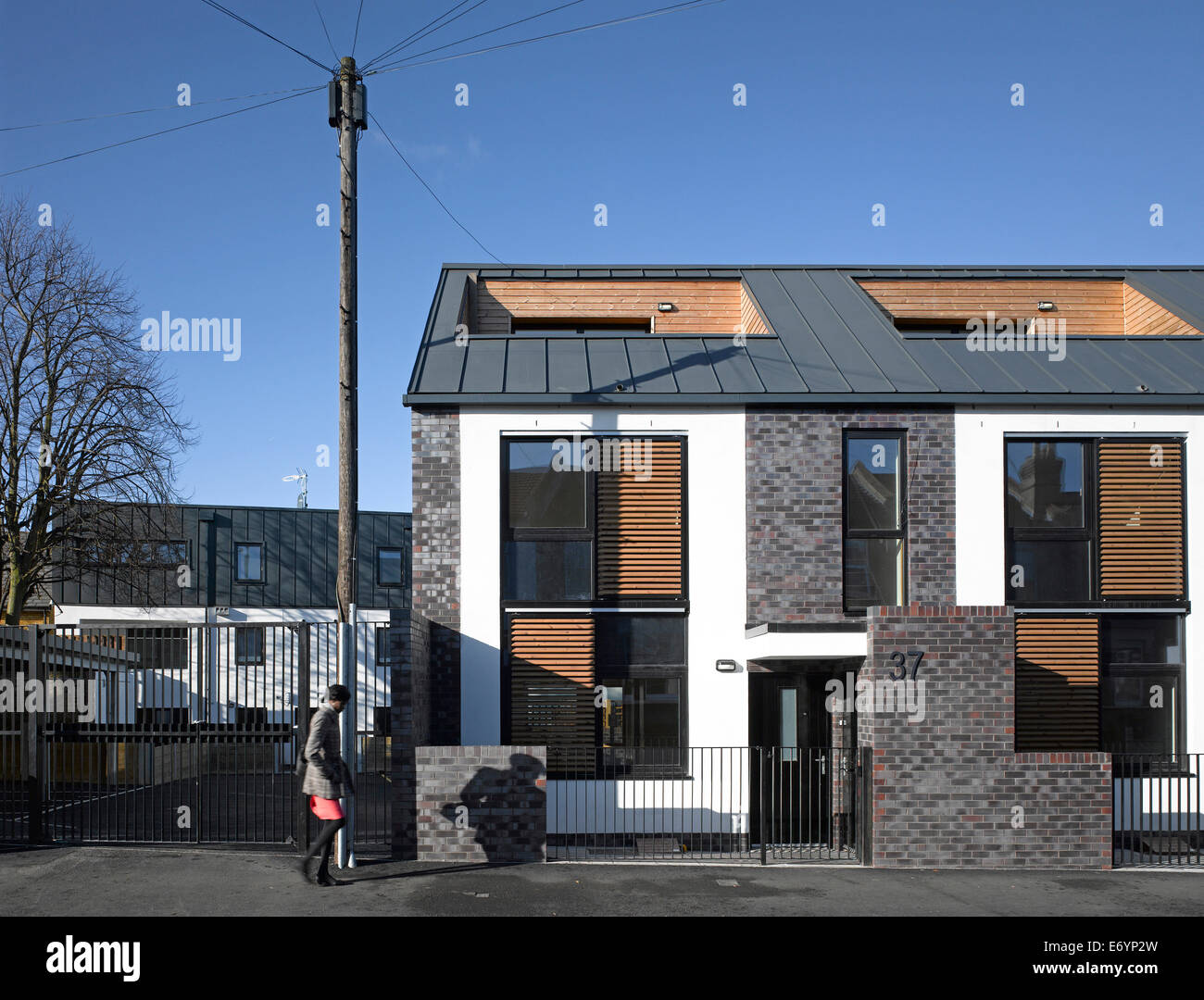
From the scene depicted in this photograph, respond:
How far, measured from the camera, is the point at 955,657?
11.8m

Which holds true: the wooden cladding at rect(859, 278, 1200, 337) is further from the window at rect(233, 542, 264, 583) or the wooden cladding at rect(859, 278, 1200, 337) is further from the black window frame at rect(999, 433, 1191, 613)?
the window at rect(233, 542, 264, 583)

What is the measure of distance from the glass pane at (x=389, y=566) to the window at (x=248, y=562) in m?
3.79

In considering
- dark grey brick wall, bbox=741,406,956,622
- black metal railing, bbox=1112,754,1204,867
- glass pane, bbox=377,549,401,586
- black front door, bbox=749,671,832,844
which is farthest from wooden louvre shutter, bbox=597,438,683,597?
glass pane, bbox=377,549,401,586

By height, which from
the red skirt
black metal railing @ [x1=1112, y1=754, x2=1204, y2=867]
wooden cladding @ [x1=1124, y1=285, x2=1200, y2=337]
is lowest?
black metal railing @ [x1=1112, y1=754, x2=1204, y2=867]

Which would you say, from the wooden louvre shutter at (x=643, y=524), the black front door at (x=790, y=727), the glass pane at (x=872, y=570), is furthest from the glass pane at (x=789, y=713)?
the wooden louvre shutter at (x=643, y=524)

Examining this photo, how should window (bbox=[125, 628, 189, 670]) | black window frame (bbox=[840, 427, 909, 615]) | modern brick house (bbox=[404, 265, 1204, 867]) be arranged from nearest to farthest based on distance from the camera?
1. window (bbox=[125, 628, 189, 670])
2. modern brick house (bbox=[404, 265, 1204, 867])
3. black window frame (bbox=[840, 427, 909, 615])

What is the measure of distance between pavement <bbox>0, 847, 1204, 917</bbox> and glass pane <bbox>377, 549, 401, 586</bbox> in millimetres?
24146

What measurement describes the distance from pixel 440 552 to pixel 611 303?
301 inches

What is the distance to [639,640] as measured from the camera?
45.3 feet

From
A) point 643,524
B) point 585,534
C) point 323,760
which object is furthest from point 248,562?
point 323,760

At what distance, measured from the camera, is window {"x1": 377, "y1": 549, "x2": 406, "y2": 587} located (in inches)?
1400

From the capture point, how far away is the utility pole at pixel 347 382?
11375 mm
